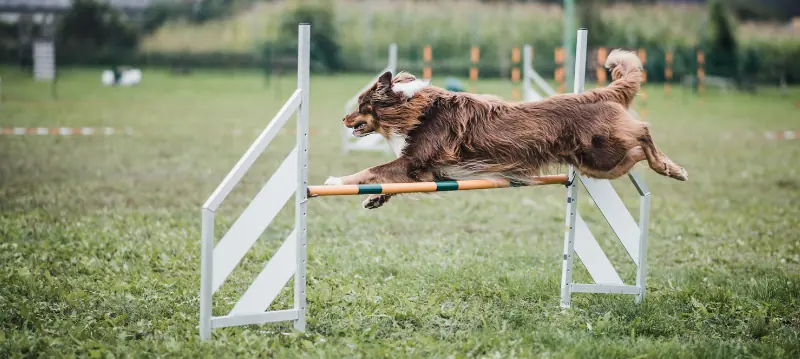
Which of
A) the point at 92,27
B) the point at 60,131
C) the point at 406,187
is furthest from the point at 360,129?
the point at 92,27

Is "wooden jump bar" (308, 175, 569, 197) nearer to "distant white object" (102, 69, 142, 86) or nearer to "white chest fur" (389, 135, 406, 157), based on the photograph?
"white chest fur" (389, 135, 406, 157)

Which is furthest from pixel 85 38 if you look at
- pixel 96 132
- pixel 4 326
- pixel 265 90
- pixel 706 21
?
pixel 4 326

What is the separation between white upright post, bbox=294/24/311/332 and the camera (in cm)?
413

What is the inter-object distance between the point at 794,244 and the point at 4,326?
20.6 feet

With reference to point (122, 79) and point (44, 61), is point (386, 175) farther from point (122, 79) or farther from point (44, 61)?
point (44, 61)

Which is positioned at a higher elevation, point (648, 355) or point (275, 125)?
point (275, 125)

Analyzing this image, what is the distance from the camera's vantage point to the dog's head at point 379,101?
4625 millimetres

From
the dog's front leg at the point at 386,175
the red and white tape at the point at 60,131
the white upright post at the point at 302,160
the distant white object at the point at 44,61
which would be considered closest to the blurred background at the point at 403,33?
the distant white object at the point at 44,61

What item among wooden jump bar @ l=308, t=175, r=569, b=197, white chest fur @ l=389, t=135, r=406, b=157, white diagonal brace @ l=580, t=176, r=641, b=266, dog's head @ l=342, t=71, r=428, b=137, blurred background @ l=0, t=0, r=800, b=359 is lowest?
blurred background @ l=0, t=0, r=800, b=359

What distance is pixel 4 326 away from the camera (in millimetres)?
4371

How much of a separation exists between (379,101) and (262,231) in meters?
1.10

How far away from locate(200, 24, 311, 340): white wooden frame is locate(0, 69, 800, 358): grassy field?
0.15 meters

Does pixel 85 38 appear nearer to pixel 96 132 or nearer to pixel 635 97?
pixel 96 132

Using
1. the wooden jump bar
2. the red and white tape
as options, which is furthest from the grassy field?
the wooden jump bar
